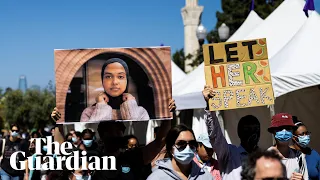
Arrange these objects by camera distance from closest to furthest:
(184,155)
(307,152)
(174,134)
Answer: (184,155) < (174,134) < (307,152)

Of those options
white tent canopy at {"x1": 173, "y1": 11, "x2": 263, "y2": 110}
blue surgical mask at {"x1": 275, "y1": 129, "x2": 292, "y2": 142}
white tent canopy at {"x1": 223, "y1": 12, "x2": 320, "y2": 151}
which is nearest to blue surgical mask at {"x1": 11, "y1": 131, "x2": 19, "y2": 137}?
white tent canopy at {"x1": 173, "y1": 11, "x2": 263, "y2": 110}

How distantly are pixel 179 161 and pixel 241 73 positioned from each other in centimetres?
247

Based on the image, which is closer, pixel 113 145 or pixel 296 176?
pixel 296 176

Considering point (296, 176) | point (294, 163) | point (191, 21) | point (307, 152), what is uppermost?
point (191, 21)

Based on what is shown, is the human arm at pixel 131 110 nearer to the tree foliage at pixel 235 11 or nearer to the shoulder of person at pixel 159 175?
the shoulder of person at pixel 159 175

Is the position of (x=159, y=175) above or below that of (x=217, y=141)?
below

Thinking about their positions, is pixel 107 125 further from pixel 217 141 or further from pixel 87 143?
pixel 87 143

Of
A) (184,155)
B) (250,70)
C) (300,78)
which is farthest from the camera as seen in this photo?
(300,78)

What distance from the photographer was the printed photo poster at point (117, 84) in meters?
6.76

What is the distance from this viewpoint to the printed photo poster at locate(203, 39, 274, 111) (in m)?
6.92

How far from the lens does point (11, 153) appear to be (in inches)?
459

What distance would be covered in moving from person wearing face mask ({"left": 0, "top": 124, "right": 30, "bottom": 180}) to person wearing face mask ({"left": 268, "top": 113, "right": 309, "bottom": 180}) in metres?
6.56

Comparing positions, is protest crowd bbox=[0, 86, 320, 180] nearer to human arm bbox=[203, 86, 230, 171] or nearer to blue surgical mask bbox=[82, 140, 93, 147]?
human arm bbox=[203, 86, 230, 171]

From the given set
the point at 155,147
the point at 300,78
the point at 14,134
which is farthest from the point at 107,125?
the point at 14,134
